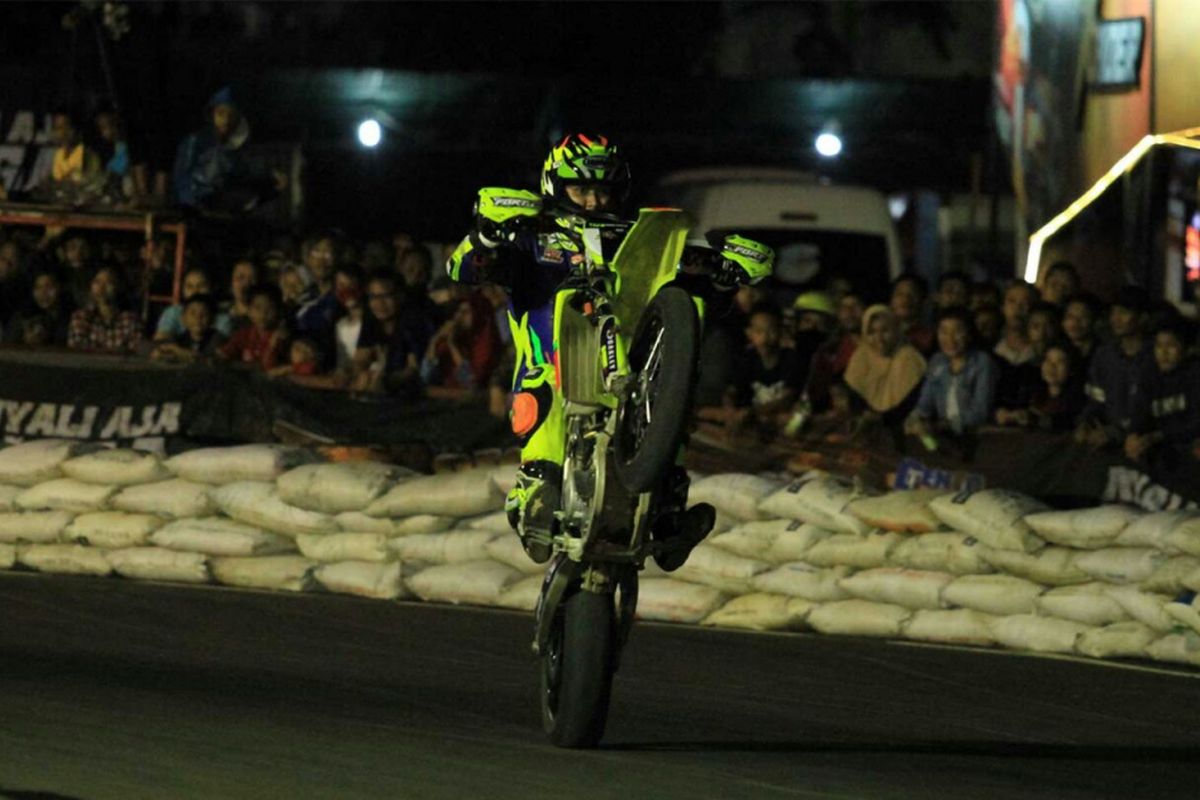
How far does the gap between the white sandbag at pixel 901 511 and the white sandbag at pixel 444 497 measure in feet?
6.50

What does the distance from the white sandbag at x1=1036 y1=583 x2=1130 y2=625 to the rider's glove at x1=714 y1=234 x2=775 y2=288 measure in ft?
12.4

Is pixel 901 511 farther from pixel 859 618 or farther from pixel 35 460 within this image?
pixel 35 460

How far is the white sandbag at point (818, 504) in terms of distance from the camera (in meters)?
12.7

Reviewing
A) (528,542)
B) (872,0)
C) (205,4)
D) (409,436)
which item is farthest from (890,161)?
(528,542)

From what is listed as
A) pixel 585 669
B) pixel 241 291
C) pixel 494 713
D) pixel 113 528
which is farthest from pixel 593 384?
pixel 241 291

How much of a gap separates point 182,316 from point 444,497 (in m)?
3.70

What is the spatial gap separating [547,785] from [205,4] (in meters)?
32.4

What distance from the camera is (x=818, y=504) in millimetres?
12805

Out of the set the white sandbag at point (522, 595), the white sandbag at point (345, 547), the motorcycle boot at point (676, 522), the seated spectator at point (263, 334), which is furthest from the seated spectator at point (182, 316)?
the motorcycle boot at point (676, 522)

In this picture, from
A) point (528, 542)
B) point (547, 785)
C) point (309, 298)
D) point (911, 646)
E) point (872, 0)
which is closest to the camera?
point (547, 785)

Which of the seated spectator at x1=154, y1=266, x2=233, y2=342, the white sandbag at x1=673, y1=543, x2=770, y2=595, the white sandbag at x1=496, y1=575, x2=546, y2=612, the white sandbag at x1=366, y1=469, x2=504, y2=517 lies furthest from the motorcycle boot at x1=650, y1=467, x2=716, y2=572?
the seated spectator at x1=154, y1=266, x2=233, y2=342

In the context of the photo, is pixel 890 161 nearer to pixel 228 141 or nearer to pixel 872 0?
pixel 872 0

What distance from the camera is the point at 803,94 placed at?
31781mm

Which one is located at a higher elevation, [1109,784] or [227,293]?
[227,293]
